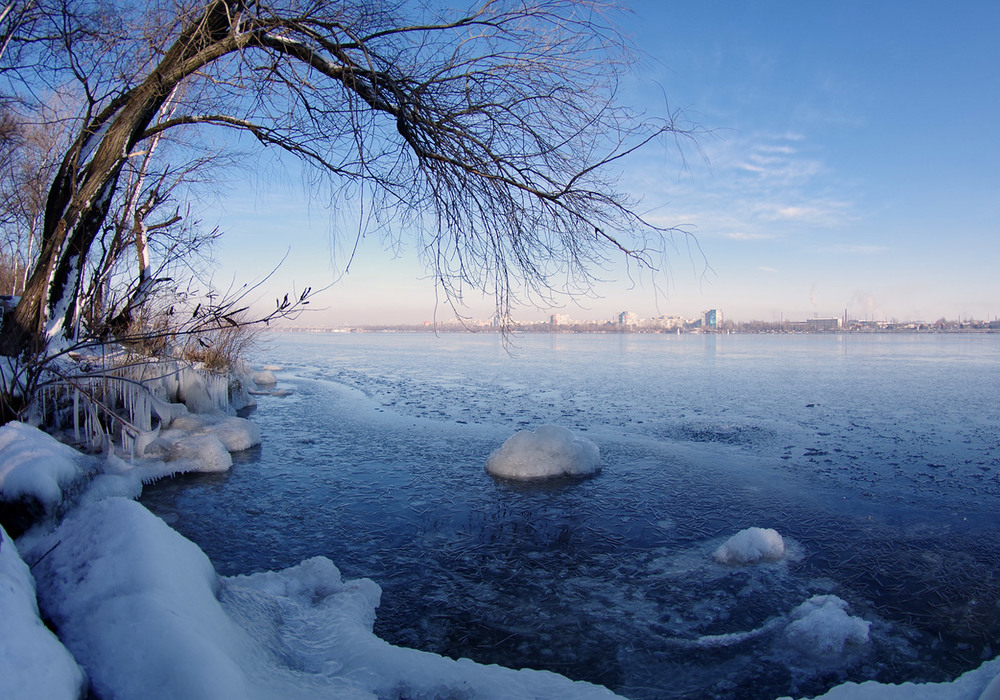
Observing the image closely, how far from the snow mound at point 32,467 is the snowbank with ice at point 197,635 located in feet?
5.42

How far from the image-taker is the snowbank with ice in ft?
6.25

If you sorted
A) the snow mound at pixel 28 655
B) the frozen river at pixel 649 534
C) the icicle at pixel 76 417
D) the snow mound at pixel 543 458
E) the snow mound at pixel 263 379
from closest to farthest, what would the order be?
the snow mound at pixel 28 655
the frozen river at pixel 649 534
the icicle at pixel 76 417
the snow mound at pixel 543 458
the snow mound at pixel 263 379

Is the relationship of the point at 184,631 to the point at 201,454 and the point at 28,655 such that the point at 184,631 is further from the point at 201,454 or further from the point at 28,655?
the point at 201,454

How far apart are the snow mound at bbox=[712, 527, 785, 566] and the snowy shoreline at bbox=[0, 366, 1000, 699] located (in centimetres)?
158

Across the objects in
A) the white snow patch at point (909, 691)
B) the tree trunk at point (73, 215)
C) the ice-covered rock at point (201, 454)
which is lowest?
the white snow patch at point (909, 691)

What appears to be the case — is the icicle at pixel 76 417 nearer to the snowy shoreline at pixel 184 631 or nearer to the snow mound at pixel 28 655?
the snowy shoreline at pixel 184 631

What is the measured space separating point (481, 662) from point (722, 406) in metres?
10.3

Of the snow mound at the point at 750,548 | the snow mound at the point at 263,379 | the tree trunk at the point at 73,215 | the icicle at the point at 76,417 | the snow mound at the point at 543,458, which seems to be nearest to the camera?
the snow mound at the point at 750,548

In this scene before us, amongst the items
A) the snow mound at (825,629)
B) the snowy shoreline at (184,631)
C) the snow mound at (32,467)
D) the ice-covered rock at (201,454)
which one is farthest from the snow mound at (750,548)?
the ice-covered rock at (201,454)

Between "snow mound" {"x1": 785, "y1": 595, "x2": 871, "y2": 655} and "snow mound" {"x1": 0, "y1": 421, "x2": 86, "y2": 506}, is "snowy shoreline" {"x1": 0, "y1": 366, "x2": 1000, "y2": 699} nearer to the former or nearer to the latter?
"snow mound" {"x1": 0, "y1": 421, "x2": 86, "y2": 506}

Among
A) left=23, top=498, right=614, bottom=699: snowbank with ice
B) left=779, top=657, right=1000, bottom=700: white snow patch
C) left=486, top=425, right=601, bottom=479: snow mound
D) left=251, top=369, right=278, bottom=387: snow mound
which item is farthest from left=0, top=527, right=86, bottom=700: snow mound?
left=251, top=369, right=278, bottom=387: snow mound

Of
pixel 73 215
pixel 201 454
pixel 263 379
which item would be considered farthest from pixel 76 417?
pixel 263 379

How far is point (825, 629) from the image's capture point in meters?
3.38

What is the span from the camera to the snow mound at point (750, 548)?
439 centimetres
